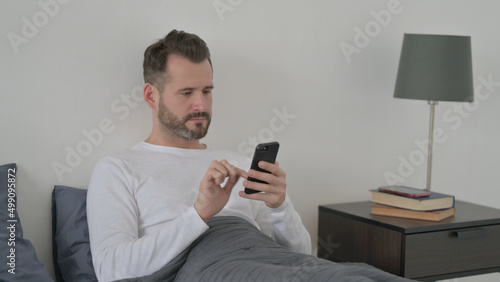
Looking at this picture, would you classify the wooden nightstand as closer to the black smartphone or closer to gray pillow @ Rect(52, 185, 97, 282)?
the black smartphone

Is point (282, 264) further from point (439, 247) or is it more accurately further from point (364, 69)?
point (364, 69)

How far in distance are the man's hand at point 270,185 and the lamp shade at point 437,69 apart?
85 cm

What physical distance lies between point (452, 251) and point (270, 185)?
872 millimetres

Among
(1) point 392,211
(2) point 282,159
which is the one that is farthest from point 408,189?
(2) point 282,159

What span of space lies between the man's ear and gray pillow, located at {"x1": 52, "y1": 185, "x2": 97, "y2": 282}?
369 millimetres

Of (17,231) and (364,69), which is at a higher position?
(364,69)

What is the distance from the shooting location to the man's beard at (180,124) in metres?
1.97

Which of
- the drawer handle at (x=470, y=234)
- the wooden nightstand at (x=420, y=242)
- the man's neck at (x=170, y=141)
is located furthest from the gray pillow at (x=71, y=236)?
the drawer handle at (x=470, y=234)

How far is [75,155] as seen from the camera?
202 centimetres

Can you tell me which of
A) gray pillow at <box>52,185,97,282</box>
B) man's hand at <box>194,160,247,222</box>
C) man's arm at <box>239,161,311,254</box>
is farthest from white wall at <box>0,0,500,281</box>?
man's hand at <box>194,160,247,222</box>

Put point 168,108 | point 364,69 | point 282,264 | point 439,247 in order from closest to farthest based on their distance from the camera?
point 282,264, point 168,108, point 439,247, point 364,69

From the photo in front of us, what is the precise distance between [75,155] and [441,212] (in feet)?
4.44

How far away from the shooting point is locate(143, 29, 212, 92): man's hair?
1981 mm

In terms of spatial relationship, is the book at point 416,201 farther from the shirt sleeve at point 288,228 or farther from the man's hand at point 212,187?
the man's hand at point 212,187
